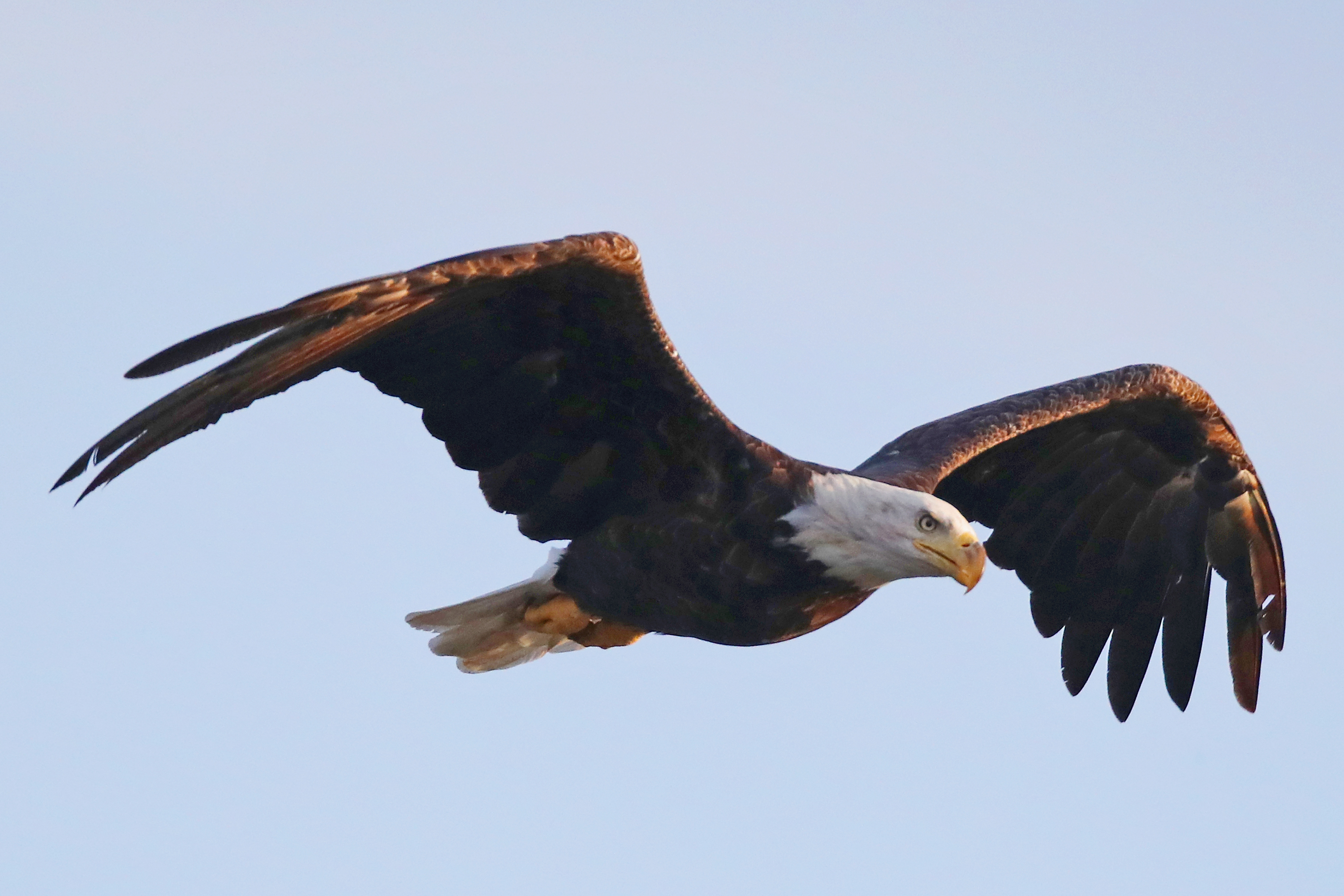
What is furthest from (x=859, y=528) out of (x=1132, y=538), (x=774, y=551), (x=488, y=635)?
(x=1132, y=538)

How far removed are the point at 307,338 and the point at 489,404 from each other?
1392mm

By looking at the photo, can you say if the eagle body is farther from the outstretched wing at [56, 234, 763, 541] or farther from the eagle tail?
the eagle tail

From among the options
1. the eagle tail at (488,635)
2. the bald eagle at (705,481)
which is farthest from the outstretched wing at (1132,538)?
the eagle tail at (488,635)

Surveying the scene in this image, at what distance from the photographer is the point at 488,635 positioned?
9.69 m

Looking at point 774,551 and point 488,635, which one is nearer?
point 774,551

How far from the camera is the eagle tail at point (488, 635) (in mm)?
9547

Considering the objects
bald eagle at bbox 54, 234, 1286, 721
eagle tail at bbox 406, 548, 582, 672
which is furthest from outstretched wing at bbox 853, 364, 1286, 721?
eagle tail at bbox 406, 548, 582, 672

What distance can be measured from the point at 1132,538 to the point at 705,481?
3250 millimetres

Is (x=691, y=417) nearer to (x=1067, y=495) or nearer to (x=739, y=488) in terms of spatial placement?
(x=739, y=488)

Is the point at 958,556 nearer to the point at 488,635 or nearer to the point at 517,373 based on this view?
the point at 517,373

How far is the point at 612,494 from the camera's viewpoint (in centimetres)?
847

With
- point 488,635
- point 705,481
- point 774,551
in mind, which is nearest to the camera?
point 774,551

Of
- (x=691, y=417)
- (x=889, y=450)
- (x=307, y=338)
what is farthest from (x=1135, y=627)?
(x=307, y=338)

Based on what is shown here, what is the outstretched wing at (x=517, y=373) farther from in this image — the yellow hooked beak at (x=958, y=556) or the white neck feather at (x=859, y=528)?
the yellow hooked beak at (x=958, y=556)
